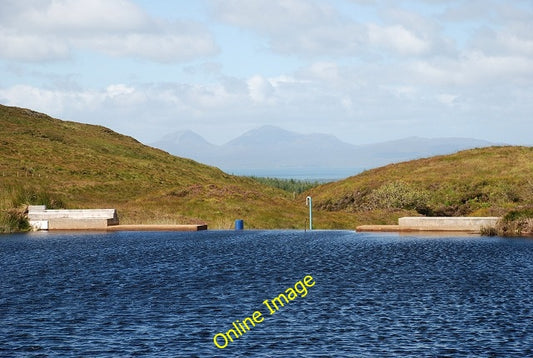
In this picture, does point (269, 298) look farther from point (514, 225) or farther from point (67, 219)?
point (67, 219)

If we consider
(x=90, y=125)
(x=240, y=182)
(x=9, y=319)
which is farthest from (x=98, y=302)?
(x=90, y=125)

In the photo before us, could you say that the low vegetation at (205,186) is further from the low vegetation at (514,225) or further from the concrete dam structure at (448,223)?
the concrete dam structure at (448,223)

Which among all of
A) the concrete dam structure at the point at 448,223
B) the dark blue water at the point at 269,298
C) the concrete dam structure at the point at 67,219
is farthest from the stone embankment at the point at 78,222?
the concrete dam structure at the point at 448,223

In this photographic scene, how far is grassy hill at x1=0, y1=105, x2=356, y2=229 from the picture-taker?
8169cm

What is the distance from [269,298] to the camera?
116ft

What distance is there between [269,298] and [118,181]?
86.1 m

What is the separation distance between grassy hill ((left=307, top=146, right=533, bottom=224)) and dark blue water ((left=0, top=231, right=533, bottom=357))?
27.6m

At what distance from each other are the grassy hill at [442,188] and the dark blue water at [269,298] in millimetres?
27645

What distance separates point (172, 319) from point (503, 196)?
243ft

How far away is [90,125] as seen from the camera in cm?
17725

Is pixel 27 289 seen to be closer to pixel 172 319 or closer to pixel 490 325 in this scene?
pixel 172 319

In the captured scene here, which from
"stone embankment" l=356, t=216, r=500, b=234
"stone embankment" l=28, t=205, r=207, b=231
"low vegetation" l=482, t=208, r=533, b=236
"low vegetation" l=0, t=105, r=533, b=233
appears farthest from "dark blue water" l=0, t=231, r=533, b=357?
"low vegetation" l=0, t=105, r=533, b=233

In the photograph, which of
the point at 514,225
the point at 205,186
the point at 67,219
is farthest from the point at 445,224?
the point at 205,186

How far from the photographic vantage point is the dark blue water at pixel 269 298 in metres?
26.1
